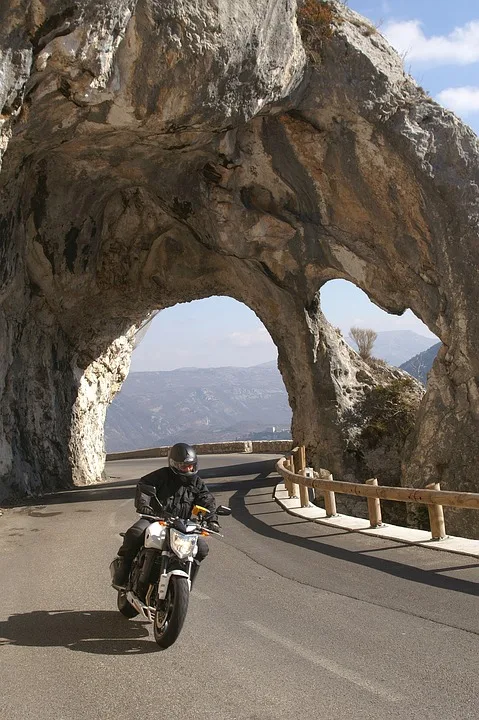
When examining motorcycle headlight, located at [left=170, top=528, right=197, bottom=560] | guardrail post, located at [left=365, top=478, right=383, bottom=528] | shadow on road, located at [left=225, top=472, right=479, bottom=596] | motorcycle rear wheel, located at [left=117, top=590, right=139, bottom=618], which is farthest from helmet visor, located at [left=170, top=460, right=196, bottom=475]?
guardrail post, located at [left=365, top=478, right=383, bottom=528]

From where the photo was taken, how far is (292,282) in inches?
1014

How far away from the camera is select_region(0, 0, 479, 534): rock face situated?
1609 cm

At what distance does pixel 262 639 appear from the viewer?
5875mm

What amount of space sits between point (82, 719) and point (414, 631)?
287cm

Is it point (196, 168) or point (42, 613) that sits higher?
point (196, 168)

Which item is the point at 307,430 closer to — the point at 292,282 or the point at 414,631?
the point at 292,282

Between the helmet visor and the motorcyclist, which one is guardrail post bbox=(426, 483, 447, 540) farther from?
the helmet visor

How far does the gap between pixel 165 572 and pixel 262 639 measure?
3.15ft

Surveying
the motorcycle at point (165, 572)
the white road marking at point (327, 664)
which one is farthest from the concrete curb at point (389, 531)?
the motorcycle at point (165, 572)

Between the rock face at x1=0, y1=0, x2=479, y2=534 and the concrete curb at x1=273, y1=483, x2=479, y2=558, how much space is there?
717 cm

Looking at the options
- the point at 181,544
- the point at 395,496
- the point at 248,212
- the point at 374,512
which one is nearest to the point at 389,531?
the point at 374,512

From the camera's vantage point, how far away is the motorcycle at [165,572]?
5781 mm

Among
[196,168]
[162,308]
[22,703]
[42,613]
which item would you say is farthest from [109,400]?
[22,703]

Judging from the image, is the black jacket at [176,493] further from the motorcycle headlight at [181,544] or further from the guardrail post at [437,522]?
the guardrail post at [437,522]
